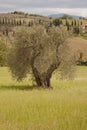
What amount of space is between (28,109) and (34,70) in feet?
67.9

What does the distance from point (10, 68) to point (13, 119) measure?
81.7ft

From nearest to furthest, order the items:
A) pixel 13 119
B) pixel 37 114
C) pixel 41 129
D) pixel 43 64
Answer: pixel 41 129, pixel 13 119, pixel 37 114, pixel 43 64

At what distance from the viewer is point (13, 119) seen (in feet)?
51.8

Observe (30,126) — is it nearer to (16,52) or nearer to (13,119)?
(13,119)

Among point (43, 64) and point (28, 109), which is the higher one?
point (28, 109)

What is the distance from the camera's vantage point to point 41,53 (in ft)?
129

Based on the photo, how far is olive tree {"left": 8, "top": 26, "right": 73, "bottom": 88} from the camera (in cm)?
3888

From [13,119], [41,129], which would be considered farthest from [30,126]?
[13,119]

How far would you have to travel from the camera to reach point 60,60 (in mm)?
38875

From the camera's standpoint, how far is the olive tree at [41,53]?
128ft

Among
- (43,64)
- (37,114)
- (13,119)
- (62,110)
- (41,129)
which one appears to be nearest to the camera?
(41,129)

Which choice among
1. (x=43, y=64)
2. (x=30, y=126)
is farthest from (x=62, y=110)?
(x=43, y=64)

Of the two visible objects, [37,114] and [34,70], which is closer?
[37,114]

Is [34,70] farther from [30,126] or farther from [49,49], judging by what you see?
[30,126]
